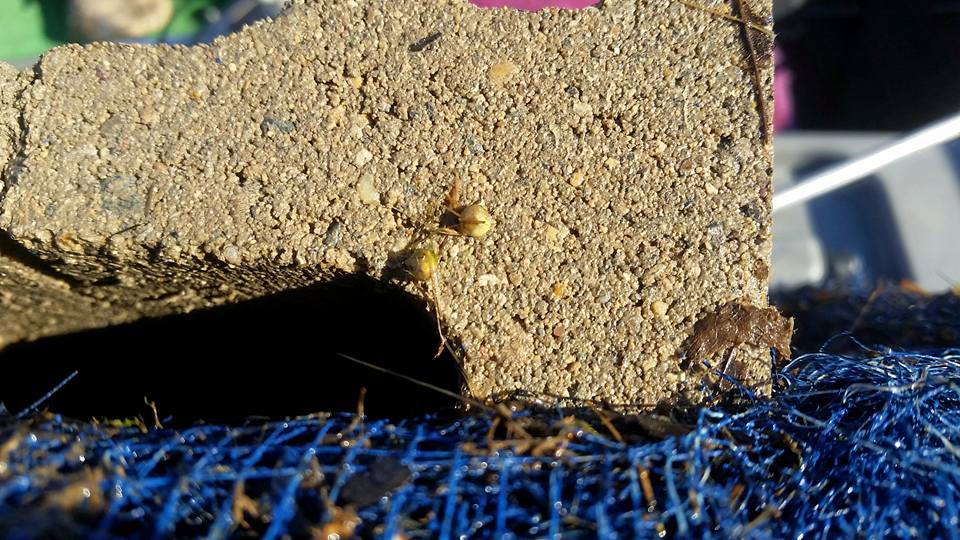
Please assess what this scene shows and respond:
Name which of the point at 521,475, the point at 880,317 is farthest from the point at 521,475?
the point at 880,317

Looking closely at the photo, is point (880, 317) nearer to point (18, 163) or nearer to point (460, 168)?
point (460, 168)

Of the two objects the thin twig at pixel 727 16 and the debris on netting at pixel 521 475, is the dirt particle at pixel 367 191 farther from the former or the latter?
the thin twig at pixel 727 16

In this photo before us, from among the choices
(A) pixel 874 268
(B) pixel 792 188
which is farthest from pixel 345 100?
(A) pixel 874 268

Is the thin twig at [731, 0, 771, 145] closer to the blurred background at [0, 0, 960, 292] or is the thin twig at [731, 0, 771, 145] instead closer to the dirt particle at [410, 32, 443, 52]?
the dirt particle at [410, 32, 443, 52]

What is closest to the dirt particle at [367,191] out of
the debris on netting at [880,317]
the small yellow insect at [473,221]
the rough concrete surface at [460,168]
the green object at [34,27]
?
the rough concrete surface at [460,168]

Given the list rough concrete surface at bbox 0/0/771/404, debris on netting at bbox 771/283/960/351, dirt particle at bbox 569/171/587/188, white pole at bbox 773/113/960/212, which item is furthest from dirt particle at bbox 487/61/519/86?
white pole at bbox 773/113/960/212

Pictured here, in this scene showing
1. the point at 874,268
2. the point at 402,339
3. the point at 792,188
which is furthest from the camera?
the point at 874,268

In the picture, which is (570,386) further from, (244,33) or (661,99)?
(244,33)
